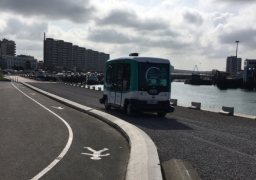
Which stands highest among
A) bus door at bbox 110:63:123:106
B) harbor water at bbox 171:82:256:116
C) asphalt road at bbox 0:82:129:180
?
bus door at bbox 110:63:123:106

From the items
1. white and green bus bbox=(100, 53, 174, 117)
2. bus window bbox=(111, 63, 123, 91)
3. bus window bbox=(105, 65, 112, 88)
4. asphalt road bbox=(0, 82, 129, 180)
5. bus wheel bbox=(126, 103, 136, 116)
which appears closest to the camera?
asphalt road bbox=(0, 82, 129, 180)

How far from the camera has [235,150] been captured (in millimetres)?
9031

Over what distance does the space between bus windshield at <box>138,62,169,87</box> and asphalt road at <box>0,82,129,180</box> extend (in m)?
3.47

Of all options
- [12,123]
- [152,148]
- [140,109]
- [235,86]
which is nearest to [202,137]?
[152,148]

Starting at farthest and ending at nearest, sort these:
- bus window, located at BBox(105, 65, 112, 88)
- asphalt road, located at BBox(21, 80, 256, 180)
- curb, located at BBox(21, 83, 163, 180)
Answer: bus window, located at BBox(105, 65, 112, 88)
asphalt road, located at BBox(21, 80, 256, 180)
curb, located at BBox(21, 83, 163, 180)

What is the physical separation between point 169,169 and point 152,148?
1701mm

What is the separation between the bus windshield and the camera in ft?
54.1

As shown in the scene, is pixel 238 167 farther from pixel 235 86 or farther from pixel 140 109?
pixel 235 86

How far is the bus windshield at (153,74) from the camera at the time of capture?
16.5 metres

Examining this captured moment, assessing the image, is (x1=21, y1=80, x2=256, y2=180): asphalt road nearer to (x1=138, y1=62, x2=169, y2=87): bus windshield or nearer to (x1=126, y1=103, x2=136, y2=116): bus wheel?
(x1=126, y1=103, x2=136, y2=116): bus wheel

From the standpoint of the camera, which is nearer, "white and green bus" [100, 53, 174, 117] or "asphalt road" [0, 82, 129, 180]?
"asphalt road" [0, 82, 129, 180]

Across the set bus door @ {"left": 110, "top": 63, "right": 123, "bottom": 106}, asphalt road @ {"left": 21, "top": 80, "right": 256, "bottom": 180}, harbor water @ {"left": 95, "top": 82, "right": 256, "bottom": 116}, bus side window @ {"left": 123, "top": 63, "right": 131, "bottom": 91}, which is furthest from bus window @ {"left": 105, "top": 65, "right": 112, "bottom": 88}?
harbor water @ {"left": 95, "top": 82, "right": 256, "bottom": 116}

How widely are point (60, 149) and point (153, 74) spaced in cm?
854

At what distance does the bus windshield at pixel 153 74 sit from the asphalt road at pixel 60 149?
3.47 m
